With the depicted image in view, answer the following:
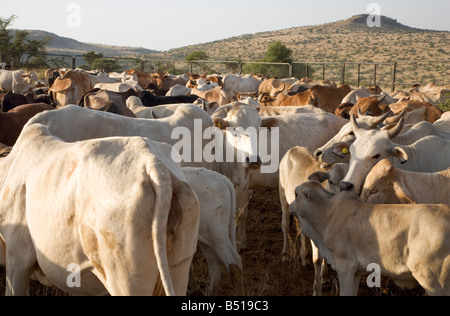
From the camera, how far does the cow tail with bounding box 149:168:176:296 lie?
3.17m

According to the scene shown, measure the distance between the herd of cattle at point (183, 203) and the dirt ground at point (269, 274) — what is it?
0.89ft

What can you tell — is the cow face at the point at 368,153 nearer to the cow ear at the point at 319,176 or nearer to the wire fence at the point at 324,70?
the cow ear at the point at 319,176

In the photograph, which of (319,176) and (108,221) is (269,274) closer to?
(319,176)

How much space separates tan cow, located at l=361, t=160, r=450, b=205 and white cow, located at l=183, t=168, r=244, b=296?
4.21ft

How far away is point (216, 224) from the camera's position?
18.4 feet

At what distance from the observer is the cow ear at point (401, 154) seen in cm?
596

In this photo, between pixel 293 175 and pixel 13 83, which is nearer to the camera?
pixel 293 175

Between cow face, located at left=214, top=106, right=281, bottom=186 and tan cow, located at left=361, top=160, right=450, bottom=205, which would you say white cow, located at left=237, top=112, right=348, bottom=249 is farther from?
tan cow, located at left=361, top=160, right=450, bottom=205

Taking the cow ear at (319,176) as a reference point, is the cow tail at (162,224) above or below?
above

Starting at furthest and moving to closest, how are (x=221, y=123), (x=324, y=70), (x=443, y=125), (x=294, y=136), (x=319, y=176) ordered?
(x=324, y=70), (x=294, y=136), (x=443, y=125), (x=221, y=123), (x=319, y=176)

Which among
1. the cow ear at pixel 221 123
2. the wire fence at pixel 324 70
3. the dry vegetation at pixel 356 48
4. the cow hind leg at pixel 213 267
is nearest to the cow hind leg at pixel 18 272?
the cow hind leg at pixel 213 267

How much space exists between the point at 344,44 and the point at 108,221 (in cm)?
7041

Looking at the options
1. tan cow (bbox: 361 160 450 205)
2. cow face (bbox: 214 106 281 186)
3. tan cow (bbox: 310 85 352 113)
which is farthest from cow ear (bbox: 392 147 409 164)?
tan cow (bbox: 310 85 352 113)

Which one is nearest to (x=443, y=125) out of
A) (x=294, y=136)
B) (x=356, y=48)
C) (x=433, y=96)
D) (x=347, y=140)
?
(x=294, y=136)
